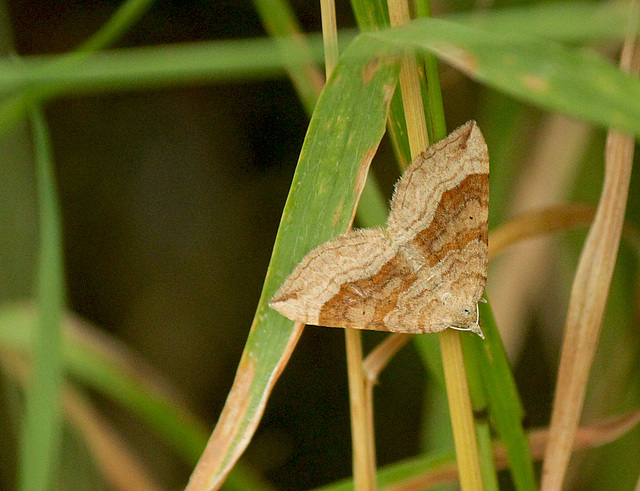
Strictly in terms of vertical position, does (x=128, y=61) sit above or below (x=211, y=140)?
below

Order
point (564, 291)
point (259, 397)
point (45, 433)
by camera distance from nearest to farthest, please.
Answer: point (259, 397) → point (45, 433) → point (564, 291)

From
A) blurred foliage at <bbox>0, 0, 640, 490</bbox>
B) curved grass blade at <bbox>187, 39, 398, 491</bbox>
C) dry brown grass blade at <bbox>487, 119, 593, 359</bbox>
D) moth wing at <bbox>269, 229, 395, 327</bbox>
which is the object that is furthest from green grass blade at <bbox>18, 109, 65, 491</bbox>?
dry brown grass blade at <bbox>487, 119, 593, 359</bbox>

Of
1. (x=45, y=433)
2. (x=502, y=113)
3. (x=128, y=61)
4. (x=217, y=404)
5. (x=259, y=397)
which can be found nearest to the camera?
(x=128, y=61)

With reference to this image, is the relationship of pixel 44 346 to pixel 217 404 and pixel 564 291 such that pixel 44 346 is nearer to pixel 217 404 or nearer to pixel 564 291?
pixel 217 404

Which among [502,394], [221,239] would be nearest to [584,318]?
[502,394]

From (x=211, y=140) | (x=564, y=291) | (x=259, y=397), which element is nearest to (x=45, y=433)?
(x=259, y=397)

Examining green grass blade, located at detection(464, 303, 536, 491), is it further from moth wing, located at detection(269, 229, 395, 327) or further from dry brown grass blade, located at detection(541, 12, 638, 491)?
moth wing, located at detection(269, 229, 395, 327)

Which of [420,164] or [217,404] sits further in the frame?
[217,404]
